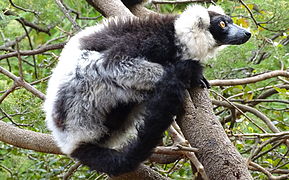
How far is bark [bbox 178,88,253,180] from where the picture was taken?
10.1ft

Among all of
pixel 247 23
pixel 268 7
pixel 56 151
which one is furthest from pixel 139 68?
pixel 247 23

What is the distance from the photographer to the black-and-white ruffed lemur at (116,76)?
3377mm

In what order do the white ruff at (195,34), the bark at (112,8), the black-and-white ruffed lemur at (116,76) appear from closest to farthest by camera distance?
1. the black-and-white ruffed lemur at (116,76)
2. the white ruff at (195,34)
3. the bark at (112,8)

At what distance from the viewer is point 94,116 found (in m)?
3.46

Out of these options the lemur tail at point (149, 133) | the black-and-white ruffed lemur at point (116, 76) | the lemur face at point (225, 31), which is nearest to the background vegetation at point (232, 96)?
the lemur face at point (225, 31)

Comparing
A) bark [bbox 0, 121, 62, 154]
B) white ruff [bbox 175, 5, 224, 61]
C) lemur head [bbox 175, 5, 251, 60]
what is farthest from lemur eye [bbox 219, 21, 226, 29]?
bark [bbox 0, 121, 62, 154]

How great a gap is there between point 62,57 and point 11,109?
1.56 meters

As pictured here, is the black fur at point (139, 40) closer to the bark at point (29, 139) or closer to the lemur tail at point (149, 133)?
the lemur tail at point (149, 133)

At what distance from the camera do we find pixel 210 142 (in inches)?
126

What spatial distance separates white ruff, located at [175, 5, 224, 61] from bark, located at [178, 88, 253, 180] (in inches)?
13.0

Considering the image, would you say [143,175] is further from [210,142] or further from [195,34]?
[195,34]

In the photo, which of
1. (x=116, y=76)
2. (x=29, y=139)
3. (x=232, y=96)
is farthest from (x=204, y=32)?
(x=29, y=139)

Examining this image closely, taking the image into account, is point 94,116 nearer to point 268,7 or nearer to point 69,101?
point 69,101

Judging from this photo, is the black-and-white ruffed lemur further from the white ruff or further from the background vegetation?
the background vegetation
